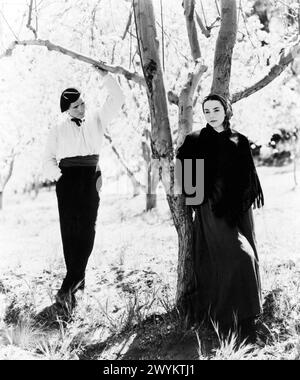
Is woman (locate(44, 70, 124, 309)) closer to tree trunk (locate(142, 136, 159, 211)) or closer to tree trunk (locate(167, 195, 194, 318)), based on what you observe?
tree trunk (locate(167, 195, 194, 318))

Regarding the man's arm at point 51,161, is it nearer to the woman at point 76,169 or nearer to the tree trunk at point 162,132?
the woman at point 76,169

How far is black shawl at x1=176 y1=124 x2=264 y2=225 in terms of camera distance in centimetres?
338

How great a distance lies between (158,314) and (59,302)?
896 millimetres

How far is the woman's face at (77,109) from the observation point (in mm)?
3994

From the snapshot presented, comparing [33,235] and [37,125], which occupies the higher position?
[37,125]

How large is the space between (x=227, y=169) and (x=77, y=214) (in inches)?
58.6

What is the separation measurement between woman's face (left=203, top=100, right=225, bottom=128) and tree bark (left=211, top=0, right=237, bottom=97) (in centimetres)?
38

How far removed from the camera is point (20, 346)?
351 cm

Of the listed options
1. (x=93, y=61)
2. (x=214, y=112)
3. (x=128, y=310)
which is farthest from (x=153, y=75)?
(x=128, y=310)

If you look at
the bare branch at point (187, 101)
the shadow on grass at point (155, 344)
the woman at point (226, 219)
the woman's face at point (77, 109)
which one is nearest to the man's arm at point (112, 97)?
the woman's face at point (77, 109)

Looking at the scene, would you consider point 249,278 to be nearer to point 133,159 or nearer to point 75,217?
point 75,217

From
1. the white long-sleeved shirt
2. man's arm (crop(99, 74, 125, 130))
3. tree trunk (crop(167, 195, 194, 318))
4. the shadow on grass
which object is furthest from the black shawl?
the white long-sleeved shirt

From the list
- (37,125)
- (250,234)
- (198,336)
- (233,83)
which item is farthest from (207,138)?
(37,125)
